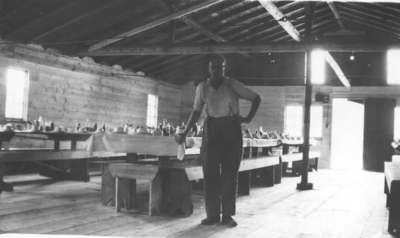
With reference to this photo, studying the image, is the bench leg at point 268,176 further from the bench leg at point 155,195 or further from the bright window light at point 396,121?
the bright window light at point 396,121

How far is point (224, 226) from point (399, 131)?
12610 mm

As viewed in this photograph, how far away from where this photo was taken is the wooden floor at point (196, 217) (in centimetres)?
421

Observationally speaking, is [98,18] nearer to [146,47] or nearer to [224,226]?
[146,47]

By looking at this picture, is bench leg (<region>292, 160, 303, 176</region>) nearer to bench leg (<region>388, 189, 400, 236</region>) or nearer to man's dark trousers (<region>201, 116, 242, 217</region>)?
bench leg (<region>388, 189, 400, 236</region>)

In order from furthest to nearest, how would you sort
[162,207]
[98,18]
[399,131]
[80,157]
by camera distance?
[399,131], [98,18], [80,157], [162,207]

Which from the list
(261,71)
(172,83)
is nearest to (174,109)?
(172,83)

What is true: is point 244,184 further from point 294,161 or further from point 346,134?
point 346,134

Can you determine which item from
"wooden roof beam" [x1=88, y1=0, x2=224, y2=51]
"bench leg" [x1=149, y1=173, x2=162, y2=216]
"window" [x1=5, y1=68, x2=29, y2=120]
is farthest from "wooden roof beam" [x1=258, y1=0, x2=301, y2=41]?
"window" [x1=5, y1=68, x2=29, y2=120]

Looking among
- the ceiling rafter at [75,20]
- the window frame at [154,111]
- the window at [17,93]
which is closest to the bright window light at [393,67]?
the window frame at [154,111]

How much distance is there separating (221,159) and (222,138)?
209mm

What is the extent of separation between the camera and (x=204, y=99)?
451cm

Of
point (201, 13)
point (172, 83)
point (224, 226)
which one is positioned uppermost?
point (201, 13)

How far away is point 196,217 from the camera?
5.03 meters

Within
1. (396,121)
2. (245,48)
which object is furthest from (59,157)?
(396,121)
